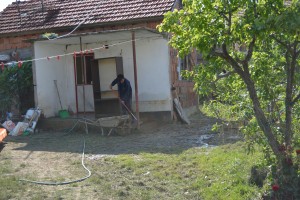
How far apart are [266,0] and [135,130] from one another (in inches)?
312

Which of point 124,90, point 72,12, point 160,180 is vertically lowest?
point 160,180

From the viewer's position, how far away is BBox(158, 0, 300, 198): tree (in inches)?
218

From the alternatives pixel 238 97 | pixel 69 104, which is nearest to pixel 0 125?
pixel 69 104

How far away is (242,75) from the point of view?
242 inches

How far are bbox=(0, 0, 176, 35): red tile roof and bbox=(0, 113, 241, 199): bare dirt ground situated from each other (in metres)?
3.82

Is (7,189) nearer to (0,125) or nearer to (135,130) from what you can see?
(135,130)

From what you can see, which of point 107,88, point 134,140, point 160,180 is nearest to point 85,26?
point 107,88

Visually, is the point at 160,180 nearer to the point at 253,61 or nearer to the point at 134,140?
the point at 253,61

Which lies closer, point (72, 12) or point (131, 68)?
point (131, 68)

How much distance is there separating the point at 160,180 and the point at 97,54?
28.0ft

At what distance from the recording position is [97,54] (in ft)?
50.3

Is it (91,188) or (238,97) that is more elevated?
(238,97)

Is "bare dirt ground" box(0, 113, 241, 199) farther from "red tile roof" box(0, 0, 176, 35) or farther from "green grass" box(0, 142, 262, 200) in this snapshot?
"red tile roof" box(0, 0, 176, 35)

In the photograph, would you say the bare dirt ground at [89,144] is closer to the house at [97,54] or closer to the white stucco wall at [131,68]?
the white stucco wall at [131,68]
